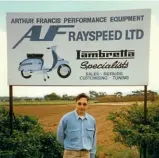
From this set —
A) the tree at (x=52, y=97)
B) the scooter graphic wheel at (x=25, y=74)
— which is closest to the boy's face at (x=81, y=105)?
the scooter graphic wheel at (x=25, y=74)

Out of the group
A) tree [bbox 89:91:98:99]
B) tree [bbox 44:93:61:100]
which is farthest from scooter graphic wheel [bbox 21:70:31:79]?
tree [bbox 89:91:98:99]

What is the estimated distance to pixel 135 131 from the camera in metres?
8.38

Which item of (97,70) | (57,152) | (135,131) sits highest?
(97,70)

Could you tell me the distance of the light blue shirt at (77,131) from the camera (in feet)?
17.1

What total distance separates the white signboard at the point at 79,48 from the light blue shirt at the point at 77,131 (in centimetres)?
314

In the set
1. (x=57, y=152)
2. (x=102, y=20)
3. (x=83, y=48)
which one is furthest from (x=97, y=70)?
(x=57, y=152)

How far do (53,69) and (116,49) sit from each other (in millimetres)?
1448

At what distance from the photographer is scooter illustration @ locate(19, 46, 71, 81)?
8.49 m

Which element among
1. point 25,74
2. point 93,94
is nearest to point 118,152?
point 93,94

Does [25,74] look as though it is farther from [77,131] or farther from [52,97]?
[77,131]

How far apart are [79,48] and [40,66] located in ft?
3.14

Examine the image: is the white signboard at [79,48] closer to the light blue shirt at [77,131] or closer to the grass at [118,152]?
the grass at [118,152]

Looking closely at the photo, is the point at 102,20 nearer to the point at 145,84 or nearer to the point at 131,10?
the point at 131,10

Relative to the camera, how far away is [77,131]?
17.1ft
